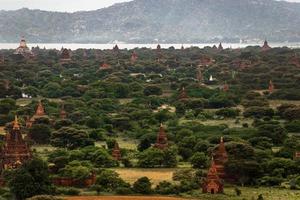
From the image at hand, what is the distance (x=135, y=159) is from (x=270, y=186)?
12.4 meters

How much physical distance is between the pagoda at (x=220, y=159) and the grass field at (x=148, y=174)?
10.0 ft

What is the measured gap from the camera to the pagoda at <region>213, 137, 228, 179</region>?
5178 centimetres

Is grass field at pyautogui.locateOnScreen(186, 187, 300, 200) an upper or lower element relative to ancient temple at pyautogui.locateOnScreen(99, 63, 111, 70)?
upper

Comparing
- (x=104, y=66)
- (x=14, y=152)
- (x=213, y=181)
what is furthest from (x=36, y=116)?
(x=104, y=66)

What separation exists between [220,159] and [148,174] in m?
4.79

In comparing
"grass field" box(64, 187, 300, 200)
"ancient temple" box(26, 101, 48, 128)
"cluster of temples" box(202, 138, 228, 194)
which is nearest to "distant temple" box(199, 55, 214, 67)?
"ancient temple" box(26, 101, 48, 128)

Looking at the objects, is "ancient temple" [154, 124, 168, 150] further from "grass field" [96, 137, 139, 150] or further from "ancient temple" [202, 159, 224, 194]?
"ancient temple" [202, 159, 224, 194]

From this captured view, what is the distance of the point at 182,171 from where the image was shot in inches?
2045

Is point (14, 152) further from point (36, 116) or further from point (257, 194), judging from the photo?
point (36, 116)

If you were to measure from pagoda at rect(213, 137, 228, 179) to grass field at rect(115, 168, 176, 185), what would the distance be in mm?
3049

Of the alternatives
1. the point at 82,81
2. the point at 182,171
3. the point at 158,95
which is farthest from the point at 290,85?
the point at 182,171

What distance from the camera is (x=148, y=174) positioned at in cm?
5356

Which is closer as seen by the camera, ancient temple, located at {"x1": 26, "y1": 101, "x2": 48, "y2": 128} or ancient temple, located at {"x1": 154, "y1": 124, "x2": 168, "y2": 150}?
ancient temple, located at {"x1": 154, "y1": 124, "x2": 168, "y2": 150}

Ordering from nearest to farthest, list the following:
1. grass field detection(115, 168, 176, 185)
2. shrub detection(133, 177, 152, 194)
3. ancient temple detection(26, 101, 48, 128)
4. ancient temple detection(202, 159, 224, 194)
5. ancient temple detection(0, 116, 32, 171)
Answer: shrub detection(133, 177, 152, 194)
ancient temple detection(202, 159, 224, 194)
grass field detection(115, 168, 176, 185)
ancient temple detection(0, 116, 32, 171)
ancient temple detection(26, 101, 48, 128)
